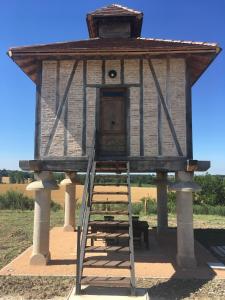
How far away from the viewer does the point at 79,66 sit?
9.41 meters

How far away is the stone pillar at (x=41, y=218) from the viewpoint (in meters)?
8.95

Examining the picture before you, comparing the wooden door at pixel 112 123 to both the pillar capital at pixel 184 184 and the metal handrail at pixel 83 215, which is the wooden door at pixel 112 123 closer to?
the metal handrail at pixel 83 215

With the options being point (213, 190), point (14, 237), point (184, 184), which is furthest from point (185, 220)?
point (213, 190)

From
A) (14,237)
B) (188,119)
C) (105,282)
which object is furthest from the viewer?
(14,237)

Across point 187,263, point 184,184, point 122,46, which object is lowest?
point 187,263

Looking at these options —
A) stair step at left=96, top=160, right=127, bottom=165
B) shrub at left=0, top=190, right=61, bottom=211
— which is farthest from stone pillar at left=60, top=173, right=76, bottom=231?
shrub at left=0, top=190, right=61, bottom=211

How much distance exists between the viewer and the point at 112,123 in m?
9.47

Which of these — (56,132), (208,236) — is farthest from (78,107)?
(208,236)

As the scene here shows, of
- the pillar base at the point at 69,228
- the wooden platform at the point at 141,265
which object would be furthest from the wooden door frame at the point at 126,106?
the pillar base at the point at 69,228

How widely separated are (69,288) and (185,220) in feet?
10.8

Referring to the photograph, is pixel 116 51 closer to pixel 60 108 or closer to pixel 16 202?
pixel 60 108

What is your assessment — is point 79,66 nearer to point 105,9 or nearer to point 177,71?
point 177,71

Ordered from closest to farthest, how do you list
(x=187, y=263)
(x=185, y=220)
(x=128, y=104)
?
(x=187, y=263) → (x=185, y=220) → (x=128, y=104)

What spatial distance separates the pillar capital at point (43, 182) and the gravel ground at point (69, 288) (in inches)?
87.8
